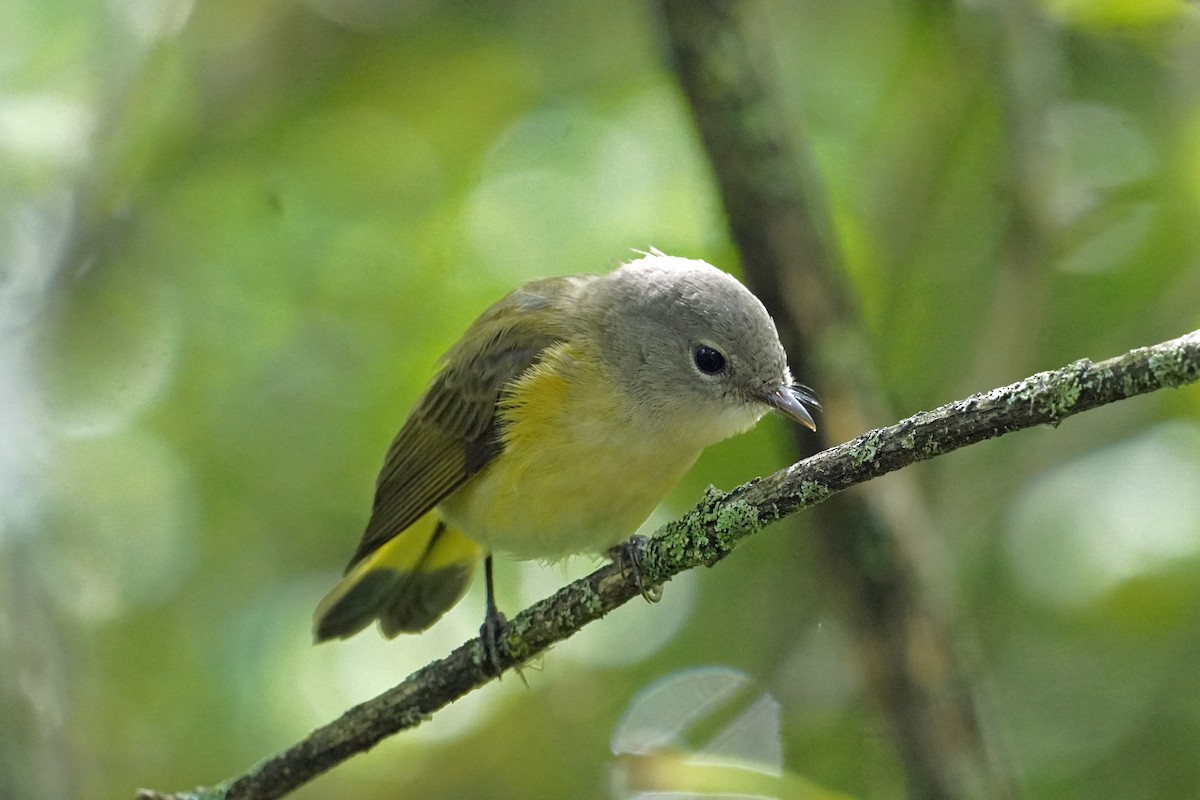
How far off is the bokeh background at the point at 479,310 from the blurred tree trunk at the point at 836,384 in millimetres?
300

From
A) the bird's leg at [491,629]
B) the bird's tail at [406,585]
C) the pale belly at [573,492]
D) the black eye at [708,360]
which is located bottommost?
the bird's leg at [491,629]

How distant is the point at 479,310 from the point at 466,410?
967mm

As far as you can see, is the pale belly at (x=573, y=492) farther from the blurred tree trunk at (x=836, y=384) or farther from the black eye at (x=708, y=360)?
the blurred tree trunk at (x=836, y=384)

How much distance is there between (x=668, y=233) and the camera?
496cm

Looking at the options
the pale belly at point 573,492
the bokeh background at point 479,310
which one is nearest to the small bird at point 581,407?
the pale belly at point 573,492

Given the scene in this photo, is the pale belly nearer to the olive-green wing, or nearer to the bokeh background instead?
the olive-green wing

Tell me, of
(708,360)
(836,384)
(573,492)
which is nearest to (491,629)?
(573,492)

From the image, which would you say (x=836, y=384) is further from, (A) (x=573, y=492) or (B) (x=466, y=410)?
Result: (B) (x=466, y=410)

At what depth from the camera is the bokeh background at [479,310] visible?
450 cm

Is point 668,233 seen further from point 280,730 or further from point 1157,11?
point 280,730

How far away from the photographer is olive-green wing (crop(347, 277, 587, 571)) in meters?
4.04

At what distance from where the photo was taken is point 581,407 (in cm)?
376

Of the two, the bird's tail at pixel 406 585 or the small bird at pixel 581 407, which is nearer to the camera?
the small bird at pixel 581 407

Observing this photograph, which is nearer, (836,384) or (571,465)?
(571,465)
